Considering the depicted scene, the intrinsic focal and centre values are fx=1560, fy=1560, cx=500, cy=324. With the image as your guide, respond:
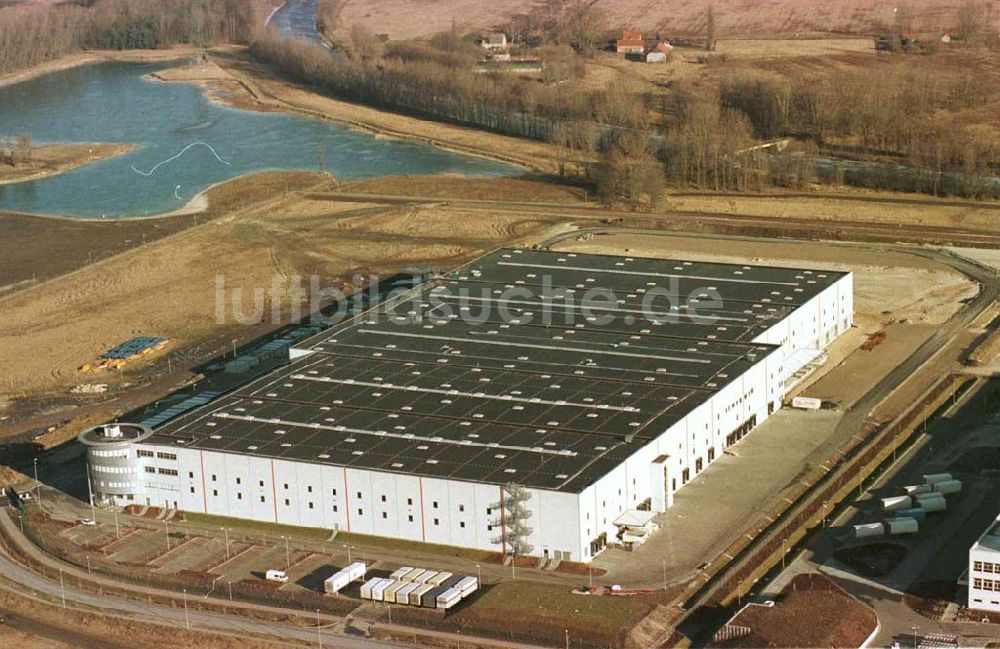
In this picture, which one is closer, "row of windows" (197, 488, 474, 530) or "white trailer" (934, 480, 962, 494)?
"row of windows" (197, 488, 474, 530)

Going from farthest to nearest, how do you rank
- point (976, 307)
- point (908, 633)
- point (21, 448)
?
point (976, 307) < point (21, 448) < point (908, 633)

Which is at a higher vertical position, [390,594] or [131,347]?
[131,347]

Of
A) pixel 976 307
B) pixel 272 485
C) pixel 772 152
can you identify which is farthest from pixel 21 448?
pixel 772 152

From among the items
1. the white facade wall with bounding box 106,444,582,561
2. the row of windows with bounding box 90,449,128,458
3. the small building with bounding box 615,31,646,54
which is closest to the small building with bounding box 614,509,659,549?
the white facade wall with bounding box 106,444,582,561

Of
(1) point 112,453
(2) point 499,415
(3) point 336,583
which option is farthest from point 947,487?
(1) point 112,453

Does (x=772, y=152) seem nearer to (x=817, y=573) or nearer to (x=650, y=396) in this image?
(x=650, y=396)

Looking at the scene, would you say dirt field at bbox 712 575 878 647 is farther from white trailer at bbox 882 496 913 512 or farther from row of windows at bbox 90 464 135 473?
row of windows at bbox 90 464 135 473

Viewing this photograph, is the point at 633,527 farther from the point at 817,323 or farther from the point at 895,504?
the point at 817,323
